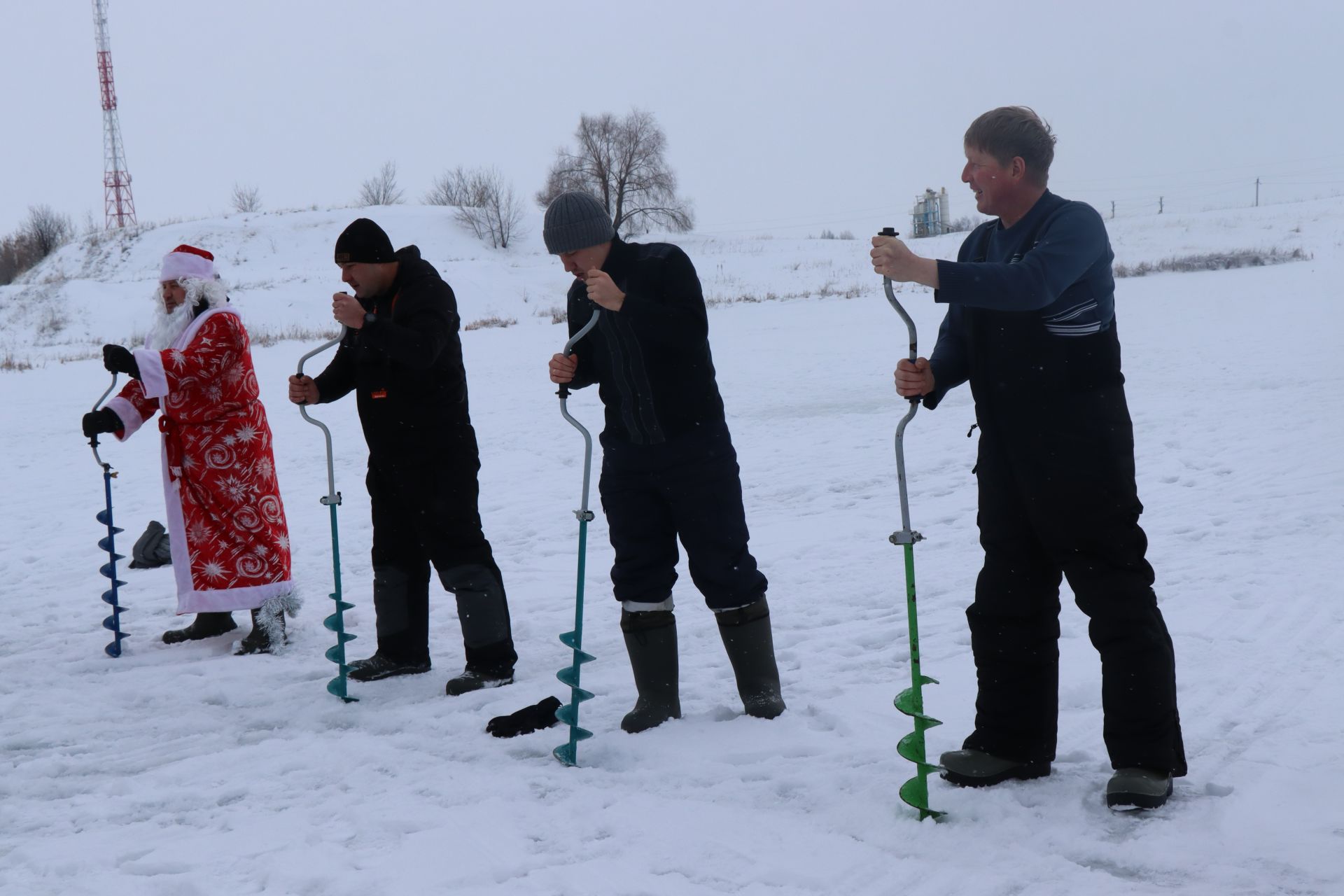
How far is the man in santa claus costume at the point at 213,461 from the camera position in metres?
4.88

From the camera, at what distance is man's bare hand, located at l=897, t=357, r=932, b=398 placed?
297 cm

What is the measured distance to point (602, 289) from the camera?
3.26 metres

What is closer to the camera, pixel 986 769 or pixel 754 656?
pixel 986 769

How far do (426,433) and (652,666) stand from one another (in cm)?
129

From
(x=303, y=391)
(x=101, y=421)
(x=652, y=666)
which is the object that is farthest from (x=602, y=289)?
(x=101, y=421)

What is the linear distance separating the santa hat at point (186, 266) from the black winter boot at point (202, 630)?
5.19 feet

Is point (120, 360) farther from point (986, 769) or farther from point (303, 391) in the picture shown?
point (986, 769)

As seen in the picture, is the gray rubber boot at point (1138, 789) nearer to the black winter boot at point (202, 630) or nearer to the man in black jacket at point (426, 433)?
the man in black jacket at point (426, 433)

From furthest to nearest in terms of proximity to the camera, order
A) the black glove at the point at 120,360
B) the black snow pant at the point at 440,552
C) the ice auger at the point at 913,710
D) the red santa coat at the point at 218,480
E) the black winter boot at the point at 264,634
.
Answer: the black winter boot at the point at 264,634 → the red santa coat at the point at 218,480 → the black glove at the point at 120,360 → the black snow pant at the point at 440,552 → the ice auger at the point at 913,710

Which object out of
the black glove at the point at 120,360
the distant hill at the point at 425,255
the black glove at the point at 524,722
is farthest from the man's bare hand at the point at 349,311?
the distant hill at the point at 425,255

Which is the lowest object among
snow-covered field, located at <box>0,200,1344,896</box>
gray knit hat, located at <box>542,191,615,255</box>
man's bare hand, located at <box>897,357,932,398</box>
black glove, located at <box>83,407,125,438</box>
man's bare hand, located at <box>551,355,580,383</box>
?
snow-covered field, located at <box>0,200,1344,896</box>

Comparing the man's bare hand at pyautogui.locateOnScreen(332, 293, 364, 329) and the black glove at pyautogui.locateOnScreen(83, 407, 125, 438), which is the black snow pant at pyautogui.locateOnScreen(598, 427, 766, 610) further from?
the black glove at pyautogui.locateOnScreen(83, 407, 125, 438)

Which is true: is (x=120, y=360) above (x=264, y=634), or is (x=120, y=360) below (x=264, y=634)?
above

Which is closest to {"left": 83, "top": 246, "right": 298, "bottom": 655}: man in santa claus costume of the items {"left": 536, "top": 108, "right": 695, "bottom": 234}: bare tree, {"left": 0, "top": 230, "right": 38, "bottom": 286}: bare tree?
{"left": 536, "top": 108, "right": 695, "bottom": 234}: bare tree
